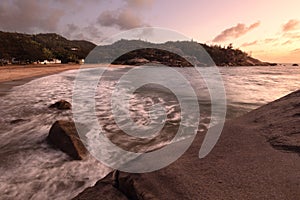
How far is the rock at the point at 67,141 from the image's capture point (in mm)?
5211

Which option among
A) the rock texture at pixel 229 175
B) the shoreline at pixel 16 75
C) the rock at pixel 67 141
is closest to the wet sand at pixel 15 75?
the shoreline at pixel 16 75

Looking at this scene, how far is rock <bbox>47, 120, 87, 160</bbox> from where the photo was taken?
17.1 ft

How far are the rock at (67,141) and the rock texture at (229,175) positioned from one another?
2.62 meters

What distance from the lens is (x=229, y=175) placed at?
2473 millimetres

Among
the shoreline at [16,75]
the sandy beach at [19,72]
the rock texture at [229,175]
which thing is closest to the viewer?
the rock texture at [229,175]

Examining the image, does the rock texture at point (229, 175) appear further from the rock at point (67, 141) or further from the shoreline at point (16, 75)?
the shoreline at point (16, 75)

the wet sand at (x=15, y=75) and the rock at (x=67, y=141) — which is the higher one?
the wet sand at (x=15, y=75)

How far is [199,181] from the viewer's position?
8.01ft

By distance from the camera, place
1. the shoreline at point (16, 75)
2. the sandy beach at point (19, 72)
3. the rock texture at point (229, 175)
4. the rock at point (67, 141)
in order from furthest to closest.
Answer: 1. the sandy beach at point (19, 72)
2. the shoreline at point (16, 75)
3. the rock at point (67, 141)
4. the rock texture at point (229, 175)

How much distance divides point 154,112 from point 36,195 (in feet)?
22.5

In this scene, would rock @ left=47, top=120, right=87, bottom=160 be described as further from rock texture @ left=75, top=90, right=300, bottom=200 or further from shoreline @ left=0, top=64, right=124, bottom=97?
shoreline @ left=0, top=64, right=124, bottom=97

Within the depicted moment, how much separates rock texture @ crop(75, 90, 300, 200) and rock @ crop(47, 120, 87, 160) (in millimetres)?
2621

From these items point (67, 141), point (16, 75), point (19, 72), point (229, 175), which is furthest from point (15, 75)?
point (229, 175)

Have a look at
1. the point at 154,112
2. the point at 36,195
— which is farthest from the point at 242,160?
the point at 154,112
